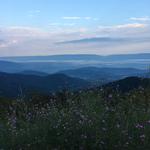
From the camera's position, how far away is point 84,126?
748cm

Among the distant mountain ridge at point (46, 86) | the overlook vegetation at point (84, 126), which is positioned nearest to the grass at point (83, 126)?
the overlook vegetation at point (84, 126)

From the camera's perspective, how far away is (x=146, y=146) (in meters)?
6.98

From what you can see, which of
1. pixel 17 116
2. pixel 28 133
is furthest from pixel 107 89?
pixel 28 133

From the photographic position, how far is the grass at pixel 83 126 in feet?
23.8

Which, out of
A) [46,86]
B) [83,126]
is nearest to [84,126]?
[83,126]

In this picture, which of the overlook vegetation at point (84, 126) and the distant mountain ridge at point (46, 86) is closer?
the overlook vegetation at point (84, 126)

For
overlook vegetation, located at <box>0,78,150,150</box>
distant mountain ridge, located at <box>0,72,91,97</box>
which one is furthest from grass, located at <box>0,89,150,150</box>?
distant mountain ridge, located at <box>0,72,91,97</box>

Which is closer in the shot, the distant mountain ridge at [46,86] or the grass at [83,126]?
the grass at [83,126]

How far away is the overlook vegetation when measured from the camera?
727 cm

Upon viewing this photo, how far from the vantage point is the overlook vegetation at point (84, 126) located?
7270mm

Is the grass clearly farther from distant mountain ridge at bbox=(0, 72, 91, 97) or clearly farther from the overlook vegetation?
distant mountain ridge at bbox=(0, 72, 91, 97)

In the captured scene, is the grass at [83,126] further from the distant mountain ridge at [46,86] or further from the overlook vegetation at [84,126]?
the distant mountain ridge at [46,86]

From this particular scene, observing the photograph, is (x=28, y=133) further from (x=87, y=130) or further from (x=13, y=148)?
(x=87, y=130)

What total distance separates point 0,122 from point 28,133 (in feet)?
4.32
